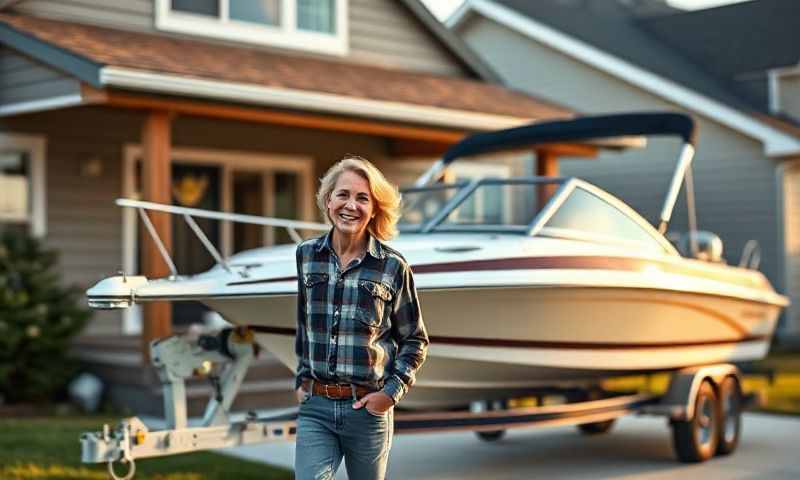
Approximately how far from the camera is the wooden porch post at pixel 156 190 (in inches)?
412

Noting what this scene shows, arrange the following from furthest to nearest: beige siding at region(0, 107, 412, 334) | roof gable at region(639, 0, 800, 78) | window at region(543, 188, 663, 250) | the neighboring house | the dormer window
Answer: roof gable at region(639, 0, 800, 78) < the neighboring house < the dormer window < beige siding at region(0, 107, 412, 334) < window at region(543, 188, 663, 250)

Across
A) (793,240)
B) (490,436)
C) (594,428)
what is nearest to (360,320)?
(490,436)

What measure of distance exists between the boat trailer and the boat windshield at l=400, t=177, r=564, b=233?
1326mm

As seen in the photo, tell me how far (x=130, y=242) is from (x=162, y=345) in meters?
6.50

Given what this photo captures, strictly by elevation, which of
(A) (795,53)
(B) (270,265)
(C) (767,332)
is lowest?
(C) (767,332)

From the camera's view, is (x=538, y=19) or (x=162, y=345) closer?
(x=162, y=345)

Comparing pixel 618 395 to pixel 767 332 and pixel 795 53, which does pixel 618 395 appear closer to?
pixel 767 332

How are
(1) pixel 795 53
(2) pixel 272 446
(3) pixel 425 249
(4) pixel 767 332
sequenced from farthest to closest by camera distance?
1. (1) pixel 795 53
2. (4) pixel 767 332
3. (2) pixel 272 446
4. (3) pixel 425 249

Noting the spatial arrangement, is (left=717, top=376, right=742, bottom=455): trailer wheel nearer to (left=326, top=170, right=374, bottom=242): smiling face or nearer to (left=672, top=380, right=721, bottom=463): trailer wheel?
(left=672, top=380, right=721, bottom=463): trailer wheel

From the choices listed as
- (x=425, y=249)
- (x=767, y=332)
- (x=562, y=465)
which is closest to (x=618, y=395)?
(x=562, y=465)

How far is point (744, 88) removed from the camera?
2103 cm

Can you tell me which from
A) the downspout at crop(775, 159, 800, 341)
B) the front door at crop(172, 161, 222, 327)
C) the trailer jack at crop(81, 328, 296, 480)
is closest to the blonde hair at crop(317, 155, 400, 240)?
the trailer jack at crop(81, 328, 296, 480)

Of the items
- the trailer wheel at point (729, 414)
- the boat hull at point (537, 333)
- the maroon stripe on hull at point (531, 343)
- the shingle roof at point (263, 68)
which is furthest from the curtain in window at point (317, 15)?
the trailer wheel at point (729, 414)

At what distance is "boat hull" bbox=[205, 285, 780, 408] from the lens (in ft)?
22.6
